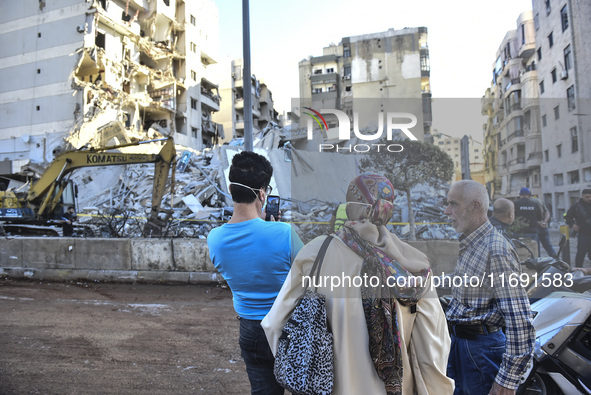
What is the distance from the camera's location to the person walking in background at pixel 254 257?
2.10 meters

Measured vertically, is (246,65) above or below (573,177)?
above

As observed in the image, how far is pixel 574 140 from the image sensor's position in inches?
83.0

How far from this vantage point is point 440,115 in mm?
2061

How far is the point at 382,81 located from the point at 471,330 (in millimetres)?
1536

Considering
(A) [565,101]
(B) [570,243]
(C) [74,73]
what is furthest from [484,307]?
(C) [74,73]

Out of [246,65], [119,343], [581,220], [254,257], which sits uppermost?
[246,65]

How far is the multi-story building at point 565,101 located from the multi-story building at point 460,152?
1.30 feet

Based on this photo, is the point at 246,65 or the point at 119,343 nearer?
the point at 119,343

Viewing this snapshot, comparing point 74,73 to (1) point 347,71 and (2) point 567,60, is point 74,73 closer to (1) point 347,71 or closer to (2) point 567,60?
(1) point 347,71

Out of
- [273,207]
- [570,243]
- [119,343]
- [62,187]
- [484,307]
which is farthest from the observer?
[62,187]

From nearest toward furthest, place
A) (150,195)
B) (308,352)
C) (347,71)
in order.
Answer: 1. (308,352)
2. (347,71)
3. (150,195)

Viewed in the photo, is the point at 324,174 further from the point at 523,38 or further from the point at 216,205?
the point at 216,205

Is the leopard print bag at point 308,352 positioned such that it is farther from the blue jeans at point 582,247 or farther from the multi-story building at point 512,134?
the blue jeans at point 582,247

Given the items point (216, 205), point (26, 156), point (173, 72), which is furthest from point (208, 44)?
point (216, 205)
